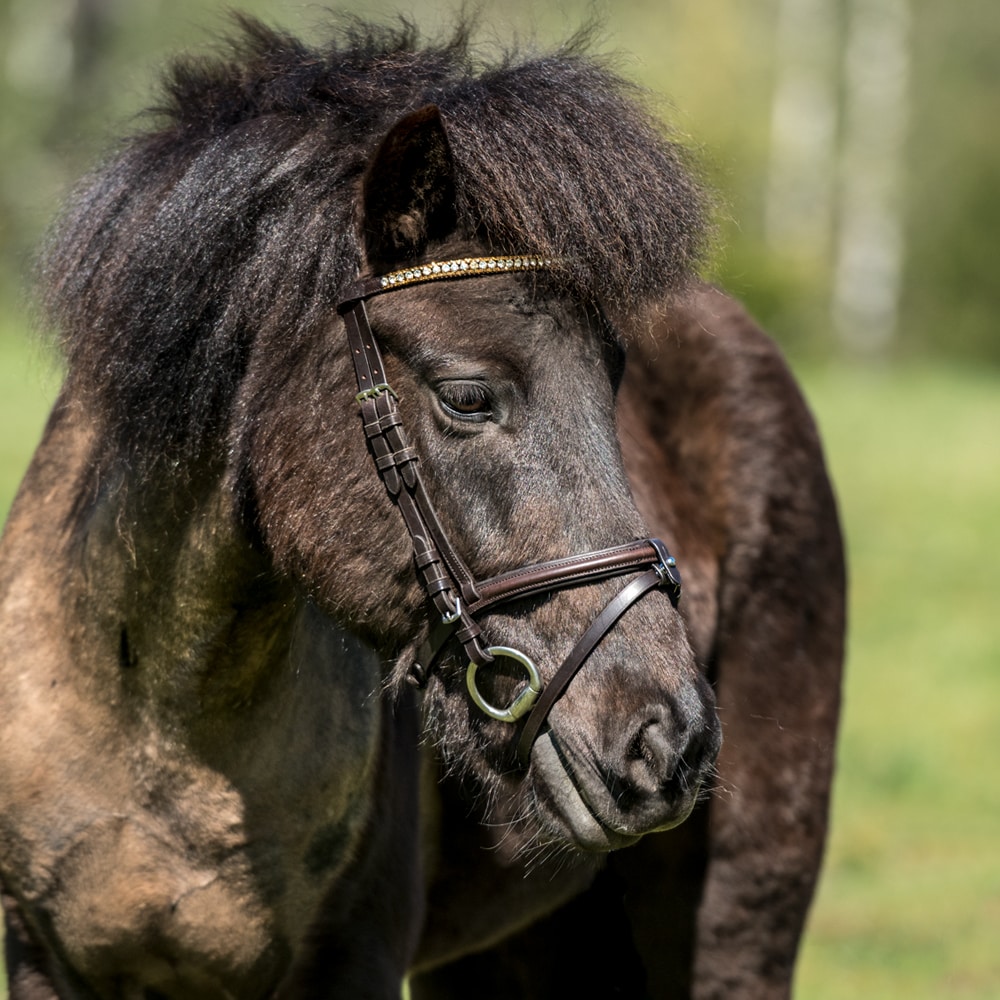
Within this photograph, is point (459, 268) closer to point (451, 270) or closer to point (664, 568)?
point (451, 270)

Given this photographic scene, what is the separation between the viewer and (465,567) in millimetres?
2680

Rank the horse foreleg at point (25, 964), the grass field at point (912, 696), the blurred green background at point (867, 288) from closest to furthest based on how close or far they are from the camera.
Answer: the horse foreleg at point (25, 964) < the blurred green background at point (867, 288) < the grass field at point (912, 696)

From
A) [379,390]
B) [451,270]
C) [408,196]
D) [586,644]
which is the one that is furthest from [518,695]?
[408,196]

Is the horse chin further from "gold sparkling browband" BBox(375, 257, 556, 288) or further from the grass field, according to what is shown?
the grass field

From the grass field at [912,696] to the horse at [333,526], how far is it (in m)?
0.57

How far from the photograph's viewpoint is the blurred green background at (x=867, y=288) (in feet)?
19.5

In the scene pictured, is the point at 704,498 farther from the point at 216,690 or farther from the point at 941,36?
the point at 941,36

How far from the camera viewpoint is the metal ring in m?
2.61

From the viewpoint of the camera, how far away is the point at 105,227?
9.78 feet

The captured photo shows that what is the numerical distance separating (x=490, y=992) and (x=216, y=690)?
197cm

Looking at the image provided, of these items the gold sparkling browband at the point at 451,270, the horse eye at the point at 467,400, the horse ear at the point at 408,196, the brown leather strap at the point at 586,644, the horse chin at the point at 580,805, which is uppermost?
the horse ear at the point at 408,196

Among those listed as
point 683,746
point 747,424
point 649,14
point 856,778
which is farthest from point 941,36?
point 683,746

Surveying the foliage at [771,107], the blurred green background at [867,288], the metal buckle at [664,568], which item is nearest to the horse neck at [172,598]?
the blurred green background at [867,288]

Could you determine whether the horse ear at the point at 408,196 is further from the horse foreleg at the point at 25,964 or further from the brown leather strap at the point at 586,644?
the horse foreleg at the point at 25,964
